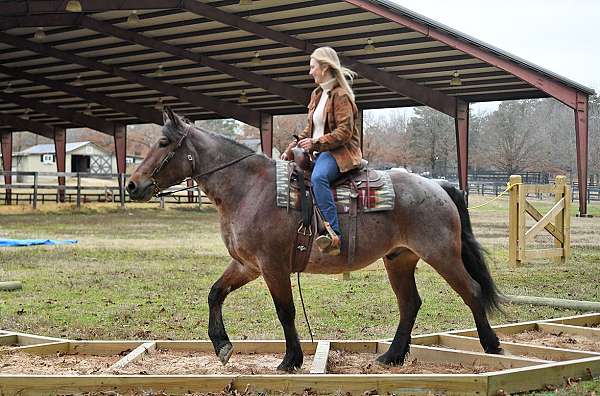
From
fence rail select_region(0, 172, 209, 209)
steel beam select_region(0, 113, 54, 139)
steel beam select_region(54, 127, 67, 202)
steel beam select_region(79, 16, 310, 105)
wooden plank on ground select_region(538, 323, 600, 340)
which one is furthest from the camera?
steel beam select_region(0, 113, 54, 139)

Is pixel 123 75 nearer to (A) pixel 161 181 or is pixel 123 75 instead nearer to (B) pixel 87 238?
(B) pixel 87 238

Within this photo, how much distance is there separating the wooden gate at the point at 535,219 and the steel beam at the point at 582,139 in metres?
8.75

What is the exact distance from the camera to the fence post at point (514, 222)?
1288 centimetres

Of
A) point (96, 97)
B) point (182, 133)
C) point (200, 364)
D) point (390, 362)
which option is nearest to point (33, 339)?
point (200, 364)

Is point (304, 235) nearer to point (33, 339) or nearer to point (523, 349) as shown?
point (523, 349)

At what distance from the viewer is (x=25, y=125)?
131 ft

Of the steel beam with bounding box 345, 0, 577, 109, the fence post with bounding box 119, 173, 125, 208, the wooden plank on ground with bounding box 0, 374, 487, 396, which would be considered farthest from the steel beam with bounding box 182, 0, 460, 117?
the wooden plank on ground with bounding box 0, 374, 487, 396

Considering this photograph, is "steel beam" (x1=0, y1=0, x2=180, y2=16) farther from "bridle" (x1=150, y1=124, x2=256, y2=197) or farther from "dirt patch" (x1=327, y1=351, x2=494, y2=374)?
"dirt patch" (x1=327, y1=351, x2=494, y2=374)

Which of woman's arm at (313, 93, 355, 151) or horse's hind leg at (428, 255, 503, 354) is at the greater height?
woman's arm at (313, 93, 355, 151)

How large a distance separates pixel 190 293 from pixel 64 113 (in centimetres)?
2744

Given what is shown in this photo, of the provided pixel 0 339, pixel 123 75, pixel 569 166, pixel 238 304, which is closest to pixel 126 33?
pixel 123 75

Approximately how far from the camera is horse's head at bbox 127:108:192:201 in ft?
19.0

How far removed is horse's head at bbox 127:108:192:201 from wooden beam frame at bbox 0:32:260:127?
772 inches

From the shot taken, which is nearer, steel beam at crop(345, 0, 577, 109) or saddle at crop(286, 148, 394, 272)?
saddle at crop(286, 148, 394, 272)
